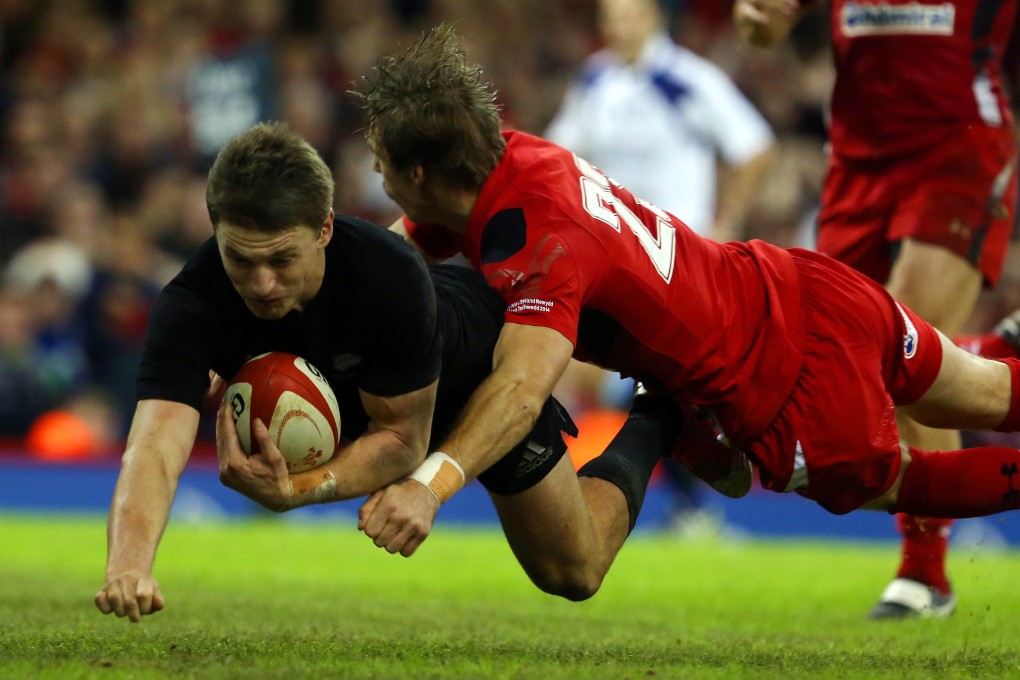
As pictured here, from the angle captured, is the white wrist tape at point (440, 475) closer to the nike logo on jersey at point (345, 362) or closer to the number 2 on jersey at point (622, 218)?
the nike logo on jersey at point (345, 362)

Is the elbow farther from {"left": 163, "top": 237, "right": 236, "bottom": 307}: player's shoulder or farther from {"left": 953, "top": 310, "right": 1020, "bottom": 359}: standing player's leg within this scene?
{"left": 953, "top": 310, "right": 1020, "bottom": 359}: standing player's leg

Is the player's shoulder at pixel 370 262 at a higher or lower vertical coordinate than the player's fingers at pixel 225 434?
higher

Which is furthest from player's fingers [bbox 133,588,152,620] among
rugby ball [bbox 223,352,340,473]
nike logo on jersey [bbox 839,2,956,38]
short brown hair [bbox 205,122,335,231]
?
nike logo on jersey [bbox 839,2,956,38]

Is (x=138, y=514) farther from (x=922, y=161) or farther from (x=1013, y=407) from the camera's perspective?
(x=922, y=161)

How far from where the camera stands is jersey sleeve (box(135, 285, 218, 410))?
4.30 metres

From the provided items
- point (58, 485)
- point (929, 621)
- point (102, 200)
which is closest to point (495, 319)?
point (929, 621)

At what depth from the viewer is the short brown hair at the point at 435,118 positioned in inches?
186

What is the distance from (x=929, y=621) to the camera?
5.93 meters

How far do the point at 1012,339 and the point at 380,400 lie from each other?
2.99 meters

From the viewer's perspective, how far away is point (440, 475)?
412 cm

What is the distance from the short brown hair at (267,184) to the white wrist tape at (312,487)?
698 mm

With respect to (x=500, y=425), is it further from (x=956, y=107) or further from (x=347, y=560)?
(x=347, y=560)

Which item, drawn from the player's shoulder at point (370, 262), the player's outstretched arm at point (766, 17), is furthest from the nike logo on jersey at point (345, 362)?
the player's outstretched arm at point (766, 17)

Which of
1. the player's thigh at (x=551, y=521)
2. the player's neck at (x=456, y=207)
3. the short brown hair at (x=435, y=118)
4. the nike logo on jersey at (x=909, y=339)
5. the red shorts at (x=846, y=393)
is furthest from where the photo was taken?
the nike logo on jersey at (x=909, y=339)
